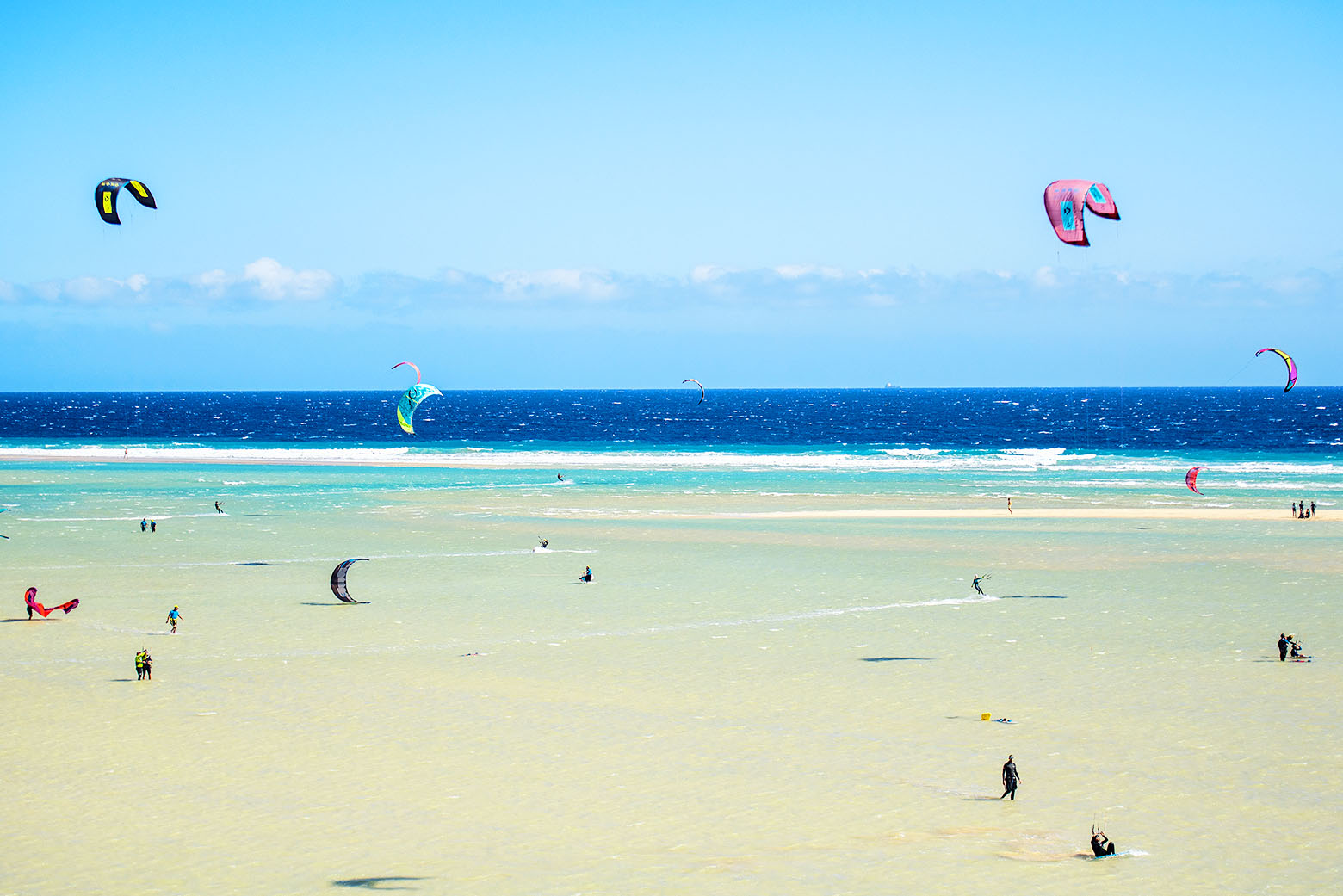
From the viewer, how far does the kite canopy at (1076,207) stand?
102 feet

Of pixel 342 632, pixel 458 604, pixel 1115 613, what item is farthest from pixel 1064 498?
pixel 342 632

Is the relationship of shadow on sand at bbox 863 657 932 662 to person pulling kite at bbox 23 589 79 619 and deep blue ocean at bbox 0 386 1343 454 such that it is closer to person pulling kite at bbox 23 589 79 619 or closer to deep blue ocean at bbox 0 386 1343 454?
person pulling kite at bbox 23 589 79 619

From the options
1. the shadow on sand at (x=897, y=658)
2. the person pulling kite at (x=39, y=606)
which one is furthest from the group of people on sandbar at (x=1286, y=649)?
the person pulling kite at (x=39, y=606)

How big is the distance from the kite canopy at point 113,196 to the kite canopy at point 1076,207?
2370 centimetres

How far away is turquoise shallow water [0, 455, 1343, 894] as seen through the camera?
1387 centimetres

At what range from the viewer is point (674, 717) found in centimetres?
1923

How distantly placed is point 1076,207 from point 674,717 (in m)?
19.3

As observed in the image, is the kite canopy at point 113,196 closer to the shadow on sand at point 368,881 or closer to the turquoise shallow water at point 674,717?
the turquoise shallow water at point 674,717

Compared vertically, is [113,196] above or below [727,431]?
above

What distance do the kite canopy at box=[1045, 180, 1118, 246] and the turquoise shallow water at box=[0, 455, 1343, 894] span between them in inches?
356

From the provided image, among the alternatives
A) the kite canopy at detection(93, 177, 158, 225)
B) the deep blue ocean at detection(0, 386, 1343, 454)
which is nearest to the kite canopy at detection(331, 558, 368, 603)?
the kite canopy at detection(93, 177, 158, 225)

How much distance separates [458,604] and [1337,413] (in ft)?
561

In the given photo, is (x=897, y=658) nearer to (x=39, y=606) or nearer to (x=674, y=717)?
(x=674, y=717)

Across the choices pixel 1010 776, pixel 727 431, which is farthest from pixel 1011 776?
pixel 727 431
